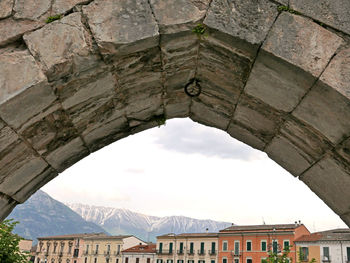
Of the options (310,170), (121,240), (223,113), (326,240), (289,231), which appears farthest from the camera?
(121,240)

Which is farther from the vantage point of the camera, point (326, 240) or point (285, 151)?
point (326, 240)

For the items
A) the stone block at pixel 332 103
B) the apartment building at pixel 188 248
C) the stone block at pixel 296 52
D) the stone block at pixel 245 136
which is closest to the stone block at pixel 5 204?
the stone block at pixel 245 136

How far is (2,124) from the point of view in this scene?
8.11ft

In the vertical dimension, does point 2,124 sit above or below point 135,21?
below

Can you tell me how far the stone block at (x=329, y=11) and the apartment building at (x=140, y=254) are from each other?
49869 millimetres

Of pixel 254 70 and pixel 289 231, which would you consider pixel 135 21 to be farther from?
pixel 289 231

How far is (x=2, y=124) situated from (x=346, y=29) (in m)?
2.30

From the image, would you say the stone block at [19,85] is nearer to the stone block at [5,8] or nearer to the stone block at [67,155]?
the stone block at [5,8]

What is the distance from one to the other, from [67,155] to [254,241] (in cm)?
4187

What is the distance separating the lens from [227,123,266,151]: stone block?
3.43m

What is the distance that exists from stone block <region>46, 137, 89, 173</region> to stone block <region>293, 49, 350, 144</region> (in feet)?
5.93

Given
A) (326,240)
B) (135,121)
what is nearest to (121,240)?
(326,240)

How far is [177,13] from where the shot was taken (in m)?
2.54

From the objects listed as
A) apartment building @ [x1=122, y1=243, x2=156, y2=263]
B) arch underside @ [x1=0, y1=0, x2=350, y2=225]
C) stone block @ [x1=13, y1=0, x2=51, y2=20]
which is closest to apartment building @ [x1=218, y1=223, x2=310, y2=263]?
apartment building @ [x1=122, y1=243, x2=156, y2=263]
